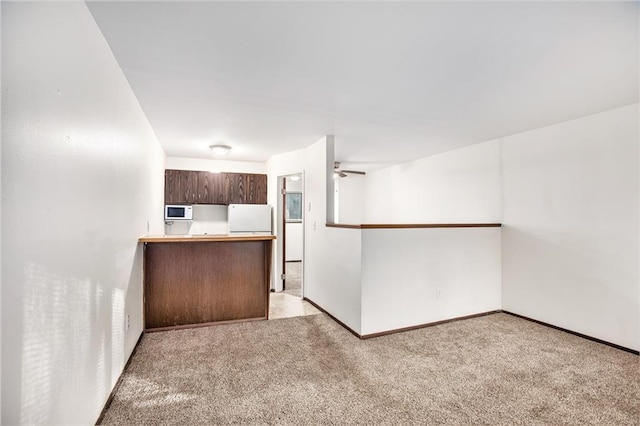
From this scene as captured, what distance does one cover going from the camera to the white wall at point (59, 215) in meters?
0.97

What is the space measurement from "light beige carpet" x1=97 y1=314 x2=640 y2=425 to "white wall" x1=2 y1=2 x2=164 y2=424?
470 mm

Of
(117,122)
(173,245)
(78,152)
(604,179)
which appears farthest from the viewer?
(173,245)

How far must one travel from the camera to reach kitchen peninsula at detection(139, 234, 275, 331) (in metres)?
3.24

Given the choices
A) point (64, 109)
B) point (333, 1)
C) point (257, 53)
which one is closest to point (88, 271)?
point (64, 109)

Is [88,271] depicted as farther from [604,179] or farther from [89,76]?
[604,179]

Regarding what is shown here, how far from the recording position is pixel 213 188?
5.36m

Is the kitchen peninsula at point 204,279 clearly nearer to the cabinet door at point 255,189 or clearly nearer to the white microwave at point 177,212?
the white microwave at point 177,212

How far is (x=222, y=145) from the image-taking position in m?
4.45

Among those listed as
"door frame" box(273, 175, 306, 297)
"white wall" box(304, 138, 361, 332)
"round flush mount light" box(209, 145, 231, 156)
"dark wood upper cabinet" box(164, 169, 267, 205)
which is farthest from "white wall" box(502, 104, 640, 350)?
"dark wood upper cabinet" box(164, 169, 267, 205)

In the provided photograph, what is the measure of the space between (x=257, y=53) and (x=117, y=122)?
113 cm

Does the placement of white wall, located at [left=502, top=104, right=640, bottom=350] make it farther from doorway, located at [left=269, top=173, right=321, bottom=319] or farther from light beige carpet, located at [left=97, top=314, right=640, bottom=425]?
doorway, located at [left=269, top=173, right=321, bottom=319]

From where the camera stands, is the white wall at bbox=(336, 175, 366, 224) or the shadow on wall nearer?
the shadow on wall

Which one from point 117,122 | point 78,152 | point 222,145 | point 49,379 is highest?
point 222,145

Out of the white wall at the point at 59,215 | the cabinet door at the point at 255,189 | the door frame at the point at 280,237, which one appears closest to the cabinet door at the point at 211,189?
the cabinet door at the point at 255,189
